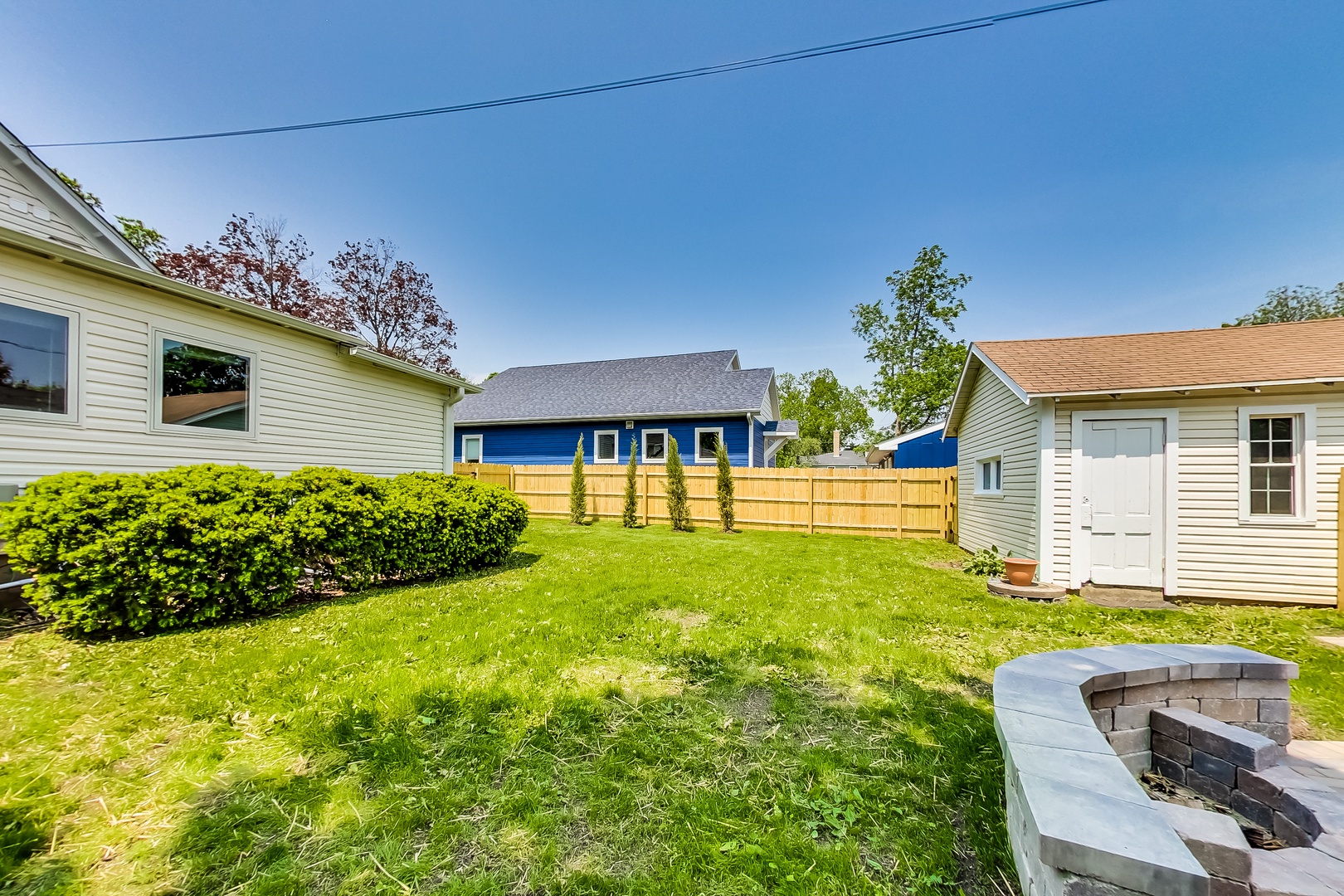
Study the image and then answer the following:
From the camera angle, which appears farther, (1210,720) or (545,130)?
(545,130)

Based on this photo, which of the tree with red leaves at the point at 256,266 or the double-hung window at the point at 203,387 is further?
the tree with red leaves at the point at 256,266

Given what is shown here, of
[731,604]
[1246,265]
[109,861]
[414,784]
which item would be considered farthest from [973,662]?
[1246,265]

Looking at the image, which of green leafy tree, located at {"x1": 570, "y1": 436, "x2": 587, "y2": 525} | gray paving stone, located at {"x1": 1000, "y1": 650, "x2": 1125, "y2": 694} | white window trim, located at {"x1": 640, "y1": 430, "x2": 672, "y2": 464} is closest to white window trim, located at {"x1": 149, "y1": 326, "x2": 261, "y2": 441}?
green leafy tree, located at {"x1": 570, "y1": 436, "x2": 587, "y2": 525}

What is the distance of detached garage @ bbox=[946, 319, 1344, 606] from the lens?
5695 mm

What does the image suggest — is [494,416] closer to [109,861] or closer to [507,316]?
[507,316]

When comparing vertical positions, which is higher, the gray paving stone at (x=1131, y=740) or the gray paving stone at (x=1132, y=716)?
the gray paving stone at (x=1132, y=716)

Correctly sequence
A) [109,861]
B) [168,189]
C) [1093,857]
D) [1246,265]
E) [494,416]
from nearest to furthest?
[1093,857]
[109,861]
[168,189]
[1246,265]
[494,416]

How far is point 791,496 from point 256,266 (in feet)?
72.8

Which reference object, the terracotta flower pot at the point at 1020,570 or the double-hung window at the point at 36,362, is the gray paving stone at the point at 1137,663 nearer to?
the terracotta flower pot at the point at 1020,570

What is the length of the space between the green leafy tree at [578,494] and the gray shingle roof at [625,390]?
2.69 m

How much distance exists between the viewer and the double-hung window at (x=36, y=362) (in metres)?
4.63

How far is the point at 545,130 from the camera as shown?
9.34 metres

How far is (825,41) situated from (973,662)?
805 centimetres

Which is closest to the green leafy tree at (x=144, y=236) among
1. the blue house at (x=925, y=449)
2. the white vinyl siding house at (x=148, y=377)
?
the white vinyl siding house at (x=148, y=377)
